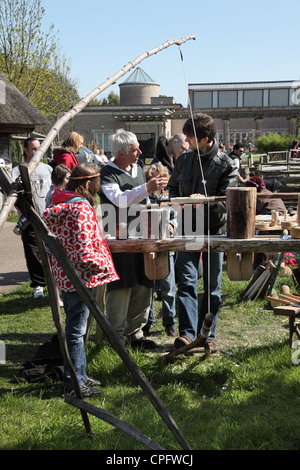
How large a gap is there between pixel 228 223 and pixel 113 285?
1287 mm

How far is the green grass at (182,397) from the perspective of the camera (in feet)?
10.8

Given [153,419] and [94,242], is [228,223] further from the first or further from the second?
[153,419]

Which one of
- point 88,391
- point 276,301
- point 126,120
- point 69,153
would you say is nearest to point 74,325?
point 88,391

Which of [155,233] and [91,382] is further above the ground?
[155,233]

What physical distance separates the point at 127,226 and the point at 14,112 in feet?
35.1

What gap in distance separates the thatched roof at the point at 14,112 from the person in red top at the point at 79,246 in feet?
33.5

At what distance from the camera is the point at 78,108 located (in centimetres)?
302

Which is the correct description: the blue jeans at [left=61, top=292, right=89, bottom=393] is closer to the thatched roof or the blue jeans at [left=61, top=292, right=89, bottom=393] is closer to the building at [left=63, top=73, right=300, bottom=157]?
the thatched roof

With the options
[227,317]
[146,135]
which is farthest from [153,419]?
[146,135]

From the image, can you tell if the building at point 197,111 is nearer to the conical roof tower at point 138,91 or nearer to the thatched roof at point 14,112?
the conical roof tower at point 138,91

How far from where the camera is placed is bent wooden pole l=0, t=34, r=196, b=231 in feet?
8.52
